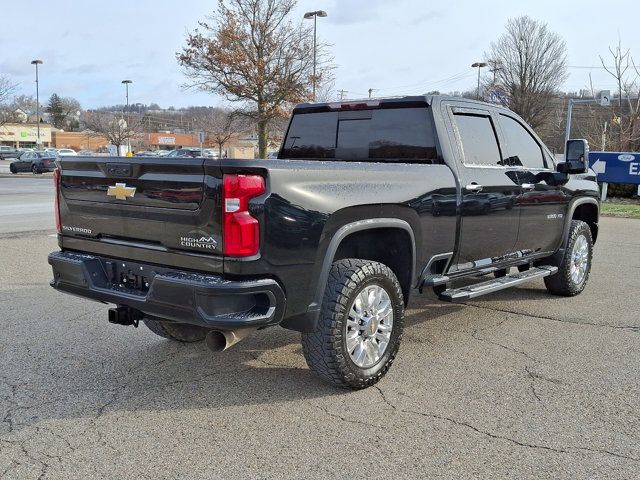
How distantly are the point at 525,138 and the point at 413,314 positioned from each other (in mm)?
2083

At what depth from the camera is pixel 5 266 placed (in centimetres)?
822

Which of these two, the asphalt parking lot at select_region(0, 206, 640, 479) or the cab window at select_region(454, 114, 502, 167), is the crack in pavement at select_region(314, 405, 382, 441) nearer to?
the asphalt parking lot at select_region(0, 206, 640, 479)

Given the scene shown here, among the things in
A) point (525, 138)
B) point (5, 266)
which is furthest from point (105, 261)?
point (5, 266)

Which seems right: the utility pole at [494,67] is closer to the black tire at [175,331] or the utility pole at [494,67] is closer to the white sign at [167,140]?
→ the black tire at [175,331]

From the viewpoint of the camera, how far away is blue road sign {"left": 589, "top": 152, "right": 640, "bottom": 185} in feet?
60.2

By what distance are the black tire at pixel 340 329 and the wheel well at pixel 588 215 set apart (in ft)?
12.8

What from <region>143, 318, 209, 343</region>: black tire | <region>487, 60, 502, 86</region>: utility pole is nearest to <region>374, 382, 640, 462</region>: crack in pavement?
<region>143, 318, 209, 343</region>: black tire

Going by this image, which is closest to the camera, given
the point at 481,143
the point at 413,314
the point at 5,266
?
the point at 481,143

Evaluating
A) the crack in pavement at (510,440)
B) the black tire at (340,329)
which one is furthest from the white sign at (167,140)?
the crack in pavement at (510,440)

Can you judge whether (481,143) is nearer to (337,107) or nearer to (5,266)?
(337,107)

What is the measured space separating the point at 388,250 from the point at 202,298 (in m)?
1.67

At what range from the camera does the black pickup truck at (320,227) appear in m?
3.40

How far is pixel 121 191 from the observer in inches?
151

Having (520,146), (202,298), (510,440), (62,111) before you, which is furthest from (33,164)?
(62,111)
